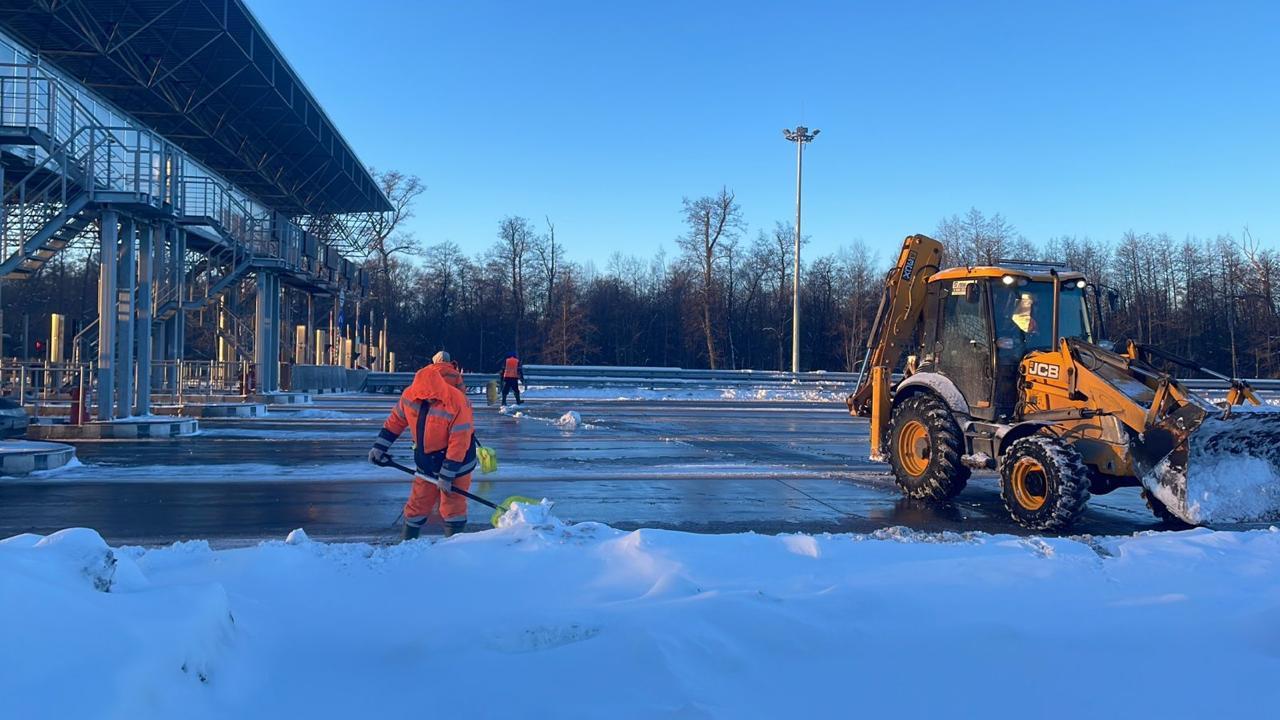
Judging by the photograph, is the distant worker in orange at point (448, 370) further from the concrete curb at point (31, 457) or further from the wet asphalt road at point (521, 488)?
the concrete curb at point (31, 457)

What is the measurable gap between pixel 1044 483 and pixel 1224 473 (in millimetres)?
1507

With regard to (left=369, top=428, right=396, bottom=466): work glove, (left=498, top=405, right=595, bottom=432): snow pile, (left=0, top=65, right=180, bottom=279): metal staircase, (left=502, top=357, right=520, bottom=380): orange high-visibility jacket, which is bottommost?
(left=498, top=405, right=595, bottom=432): snow pile

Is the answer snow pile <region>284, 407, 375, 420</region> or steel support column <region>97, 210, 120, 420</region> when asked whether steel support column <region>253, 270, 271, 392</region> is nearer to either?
snow pile <region>284, 407, 375, 420</region>

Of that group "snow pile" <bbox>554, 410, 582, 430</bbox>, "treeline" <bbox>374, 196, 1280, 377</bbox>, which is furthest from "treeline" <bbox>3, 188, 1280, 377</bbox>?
"snow pile" <bbox>554, 410, 582, 430</bbox>

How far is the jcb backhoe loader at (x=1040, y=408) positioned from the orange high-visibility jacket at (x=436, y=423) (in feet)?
17.5

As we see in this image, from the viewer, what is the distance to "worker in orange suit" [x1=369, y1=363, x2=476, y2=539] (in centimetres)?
705

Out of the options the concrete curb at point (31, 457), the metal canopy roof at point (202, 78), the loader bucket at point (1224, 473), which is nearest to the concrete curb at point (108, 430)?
the concrete curb at point (31, 457)

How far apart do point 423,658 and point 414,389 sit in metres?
3.25

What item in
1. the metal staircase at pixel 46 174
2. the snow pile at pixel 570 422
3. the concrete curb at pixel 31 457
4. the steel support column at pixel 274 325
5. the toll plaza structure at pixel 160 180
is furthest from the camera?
the steel support column at pixel 274 325

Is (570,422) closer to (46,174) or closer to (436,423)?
(46,174)

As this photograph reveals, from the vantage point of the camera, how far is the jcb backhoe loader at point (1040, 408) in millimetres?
8117

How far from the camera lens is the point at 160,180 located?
57.4 feet

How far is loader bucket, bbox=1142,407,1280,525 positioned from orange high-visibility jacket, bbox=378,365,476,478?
6061 mm

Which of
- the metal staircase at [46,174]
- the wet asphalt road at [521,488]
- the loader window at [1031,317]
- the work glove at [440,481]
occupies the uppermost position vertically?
the metal staircase at [46,174]
